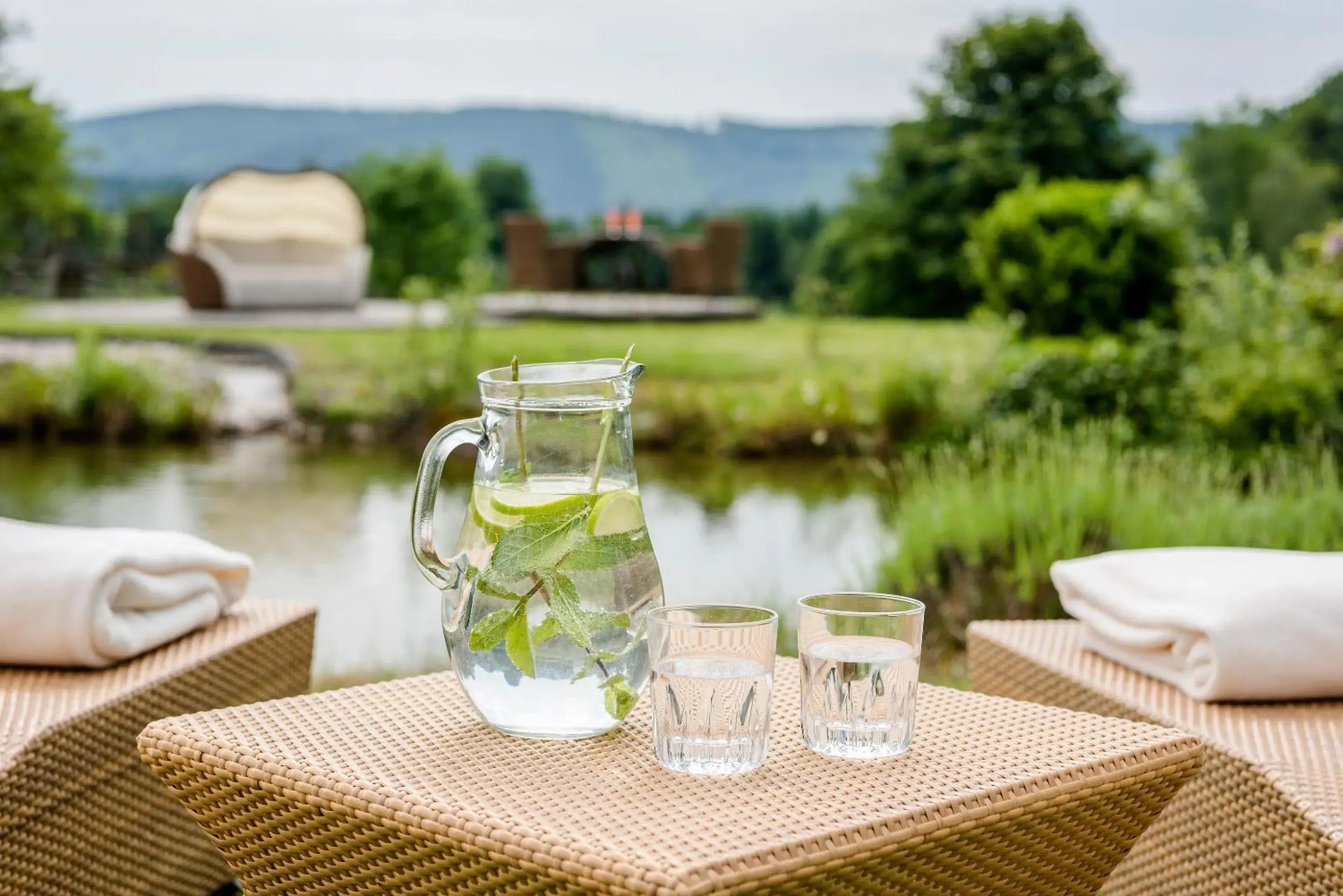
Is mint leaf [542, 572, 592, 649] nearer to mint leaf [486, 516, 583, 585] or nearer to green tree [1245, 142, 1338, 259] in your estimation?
mint leaf [486, 516, 583, 585]

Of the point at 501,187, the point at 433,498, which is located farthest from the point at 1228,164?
the point at 501,187

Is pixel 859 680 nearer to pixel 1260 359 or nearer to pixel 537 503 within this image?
pixel 537 503

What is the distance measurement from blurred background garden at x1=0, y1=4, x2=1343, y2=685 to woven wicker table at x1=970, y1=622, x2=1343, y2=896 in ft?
4.27

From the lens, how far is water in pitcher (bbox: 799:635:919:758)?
1.04 m

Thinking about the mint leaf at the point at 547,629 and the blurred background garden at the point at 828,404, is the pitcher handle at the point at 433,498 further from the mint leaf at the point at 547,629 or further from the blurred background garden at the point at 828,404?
the blurred background garden at the point at 828,404

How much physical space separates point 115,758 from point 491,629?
2.03ft

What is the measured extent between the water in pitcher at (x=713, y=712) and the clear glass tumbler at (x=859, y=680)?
0.05m

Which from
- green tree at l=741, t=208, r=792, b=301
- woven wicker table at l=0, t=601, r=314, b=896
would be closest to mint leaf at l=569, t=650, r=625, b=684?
woven wicker table at l=0, t=601, r=314, b=896

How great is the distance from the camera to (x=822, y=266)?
19219mm

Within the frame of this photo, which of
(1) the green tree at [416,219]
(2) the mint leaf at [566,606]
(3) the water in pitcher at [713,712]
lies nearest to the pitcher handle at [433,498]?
(2) the mint leaf at [566,606]

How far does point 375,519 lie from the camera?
4.86 meters

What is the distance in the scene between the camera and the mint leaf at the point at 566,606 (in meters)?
1.03

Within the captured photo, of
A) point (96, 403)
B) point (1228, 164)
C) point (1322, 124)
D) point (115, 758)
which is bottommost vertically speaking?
point (96, 403)

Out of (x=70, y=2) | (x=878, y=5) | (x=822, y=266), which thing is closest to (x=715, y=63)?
(x=878, y=5)
